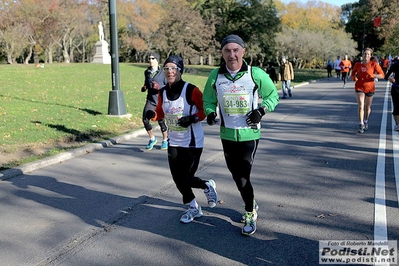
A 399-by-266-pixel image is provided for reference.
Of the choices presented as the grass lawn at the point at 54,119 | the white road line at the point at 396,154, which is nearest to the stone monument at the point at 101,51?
the grass lawn at the point at 54,119

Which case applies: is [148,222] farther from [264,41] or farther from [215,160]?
[264,41]

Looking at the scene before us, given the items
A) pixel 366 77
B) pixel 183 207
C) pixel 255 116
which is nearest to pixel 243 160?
pixel 255 116

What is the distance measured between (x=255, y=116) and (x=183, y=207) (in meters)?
1.76

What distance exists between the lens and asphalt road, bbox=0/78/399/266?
12.9 ft

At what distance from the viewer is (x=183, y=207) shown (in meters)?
5.12

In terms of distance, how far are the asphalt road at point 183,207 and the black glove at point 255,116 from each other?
3.88 ft

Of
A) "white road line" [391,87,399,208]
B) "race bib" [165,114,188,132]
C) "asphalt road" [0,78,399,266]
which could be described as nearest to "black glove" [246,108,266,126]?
"race bib" [165,114,188,132]

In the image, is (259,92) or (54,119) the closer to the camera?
(259,92)

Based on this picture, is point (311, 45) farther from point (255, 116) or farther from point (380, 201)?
point (255, 116)

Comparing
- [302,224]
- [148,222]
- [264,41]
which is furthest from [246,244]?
[264,41]

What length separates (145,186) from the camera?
6.03 metres

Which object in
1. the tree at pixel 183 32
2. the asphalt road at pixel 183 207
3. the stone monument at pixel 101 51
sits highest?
the tree at pixel 183 32

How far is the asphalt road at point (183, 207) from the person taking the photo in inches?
155

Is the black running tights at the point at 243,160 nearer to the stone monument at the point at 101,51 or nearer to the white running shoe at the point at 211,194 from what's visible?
the white running shoe at the point at 211,194
